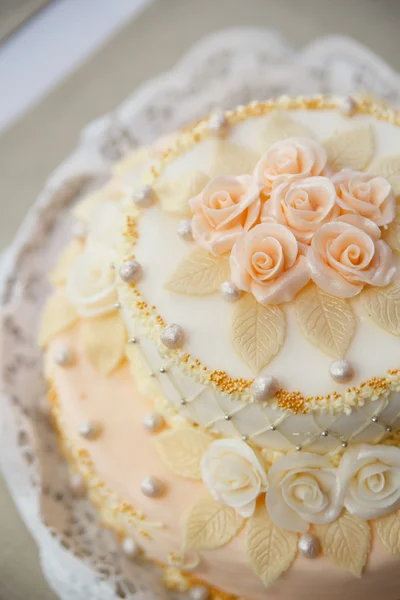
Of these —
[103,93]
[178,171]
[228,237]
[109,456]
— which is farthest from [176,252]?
[103,93]

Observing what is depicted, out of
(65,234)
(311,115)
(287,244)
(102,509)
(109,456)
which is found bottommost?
(102,509)

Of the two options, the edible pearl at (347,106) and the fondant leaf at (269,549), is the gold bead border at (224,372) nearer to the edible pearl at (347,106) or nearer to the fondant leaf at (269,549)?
the edible pearl at (347,106)

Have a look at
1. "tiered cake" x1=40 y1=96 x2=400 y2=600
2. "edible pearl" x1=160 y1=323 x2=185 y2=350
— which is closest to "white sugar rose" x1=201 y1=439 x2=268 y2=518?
"tiered cake" x1=40 y1=96 x2=400 y2=600

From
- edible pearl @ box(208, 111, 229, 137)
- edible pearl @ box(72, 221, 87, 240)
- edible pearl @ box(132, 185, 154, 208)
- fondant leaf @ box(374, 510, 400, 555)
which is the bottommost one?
fondant leaf @ box(374, 510, 400, 555)

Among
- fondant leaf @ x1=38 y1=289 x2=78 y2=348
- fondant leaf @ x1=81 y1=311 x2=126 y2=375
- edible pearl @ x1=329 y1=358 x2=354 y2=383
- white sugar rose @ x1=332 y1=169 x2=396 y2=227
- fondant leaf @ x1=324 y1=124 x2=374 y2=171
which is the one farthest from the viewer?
fondant leaf @ x1=38 y1=289 x2=78 y2=348

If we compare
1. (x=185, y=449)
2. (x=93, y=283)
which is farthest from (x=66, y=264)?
Answer: (x=185, y=449)

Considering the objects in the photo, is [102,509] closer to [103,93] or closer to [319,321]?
[319,321]

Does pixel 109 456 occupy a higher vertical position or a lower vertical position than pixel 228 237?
lower

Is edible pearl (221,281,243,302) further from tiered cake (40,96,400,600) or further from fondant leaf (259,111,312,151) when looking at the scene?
fondant leaf (259,111,312,151)
